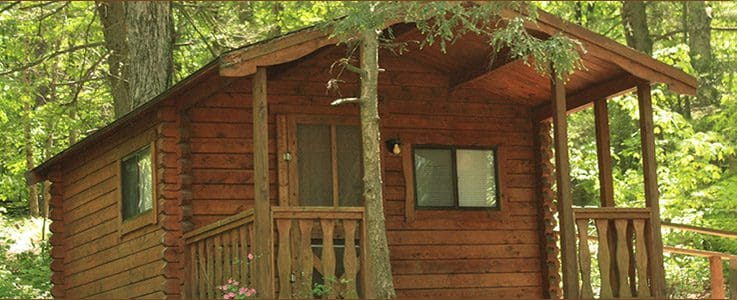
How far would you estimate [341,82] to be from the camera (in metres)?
13.4

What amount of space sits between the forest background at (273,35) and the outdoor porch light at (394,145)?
5934mm

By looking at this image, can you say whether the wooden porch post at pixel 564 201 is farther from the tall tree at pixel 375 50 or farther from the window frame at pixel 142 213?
the window frame at pixel 142 213

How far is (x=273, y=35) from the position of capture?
74.7 feet

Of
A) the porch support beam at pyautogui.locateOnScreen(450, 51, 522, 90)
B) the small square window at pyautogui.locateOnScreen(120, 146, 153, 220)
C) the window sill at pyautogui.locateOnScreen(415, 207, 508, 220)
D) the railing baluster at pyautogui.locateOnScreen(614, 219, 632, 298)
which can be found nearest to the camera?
the railing baluster at pyautogui.locateOnScreen(614, 219, 632, 298)

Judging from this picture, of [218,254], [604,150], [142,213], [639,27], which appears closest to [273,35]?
A: [639,27]

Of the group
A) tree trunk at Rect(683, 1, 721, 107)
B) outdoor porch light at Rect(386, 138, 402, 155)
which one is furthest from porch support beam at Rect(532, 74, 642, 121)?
tree trunk at Rect(683, 1, 721, 107)

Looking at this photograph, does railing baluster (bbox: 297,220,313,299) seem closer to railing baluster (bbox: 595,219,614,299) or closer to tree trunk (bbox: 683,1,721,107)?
railing baluster (bbox: 595,219,614,299)

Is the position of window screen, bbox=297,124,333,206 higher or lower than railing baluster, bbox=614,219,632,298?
higher

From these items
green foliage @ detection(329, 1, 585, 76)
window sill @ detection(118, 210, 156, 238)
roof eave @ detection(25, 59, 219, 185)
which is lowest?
window sill @ detection(118, 210, 156, 238)

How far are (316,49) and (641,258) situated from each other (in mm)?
3878

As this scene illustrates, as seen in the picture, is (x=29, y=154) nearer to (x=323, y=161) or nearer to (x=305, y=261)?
(x=323, y=161)

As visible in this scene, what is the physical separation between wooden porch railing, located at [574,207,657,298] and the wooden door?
108 inches

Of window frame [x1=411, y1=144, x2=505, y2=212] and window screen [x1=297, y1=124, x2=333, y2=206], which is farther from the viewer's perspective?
window frame [x1=411, y1=144, x2=505, y2=212]

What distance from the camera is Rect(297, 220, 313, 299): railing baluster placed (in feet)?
34.3
